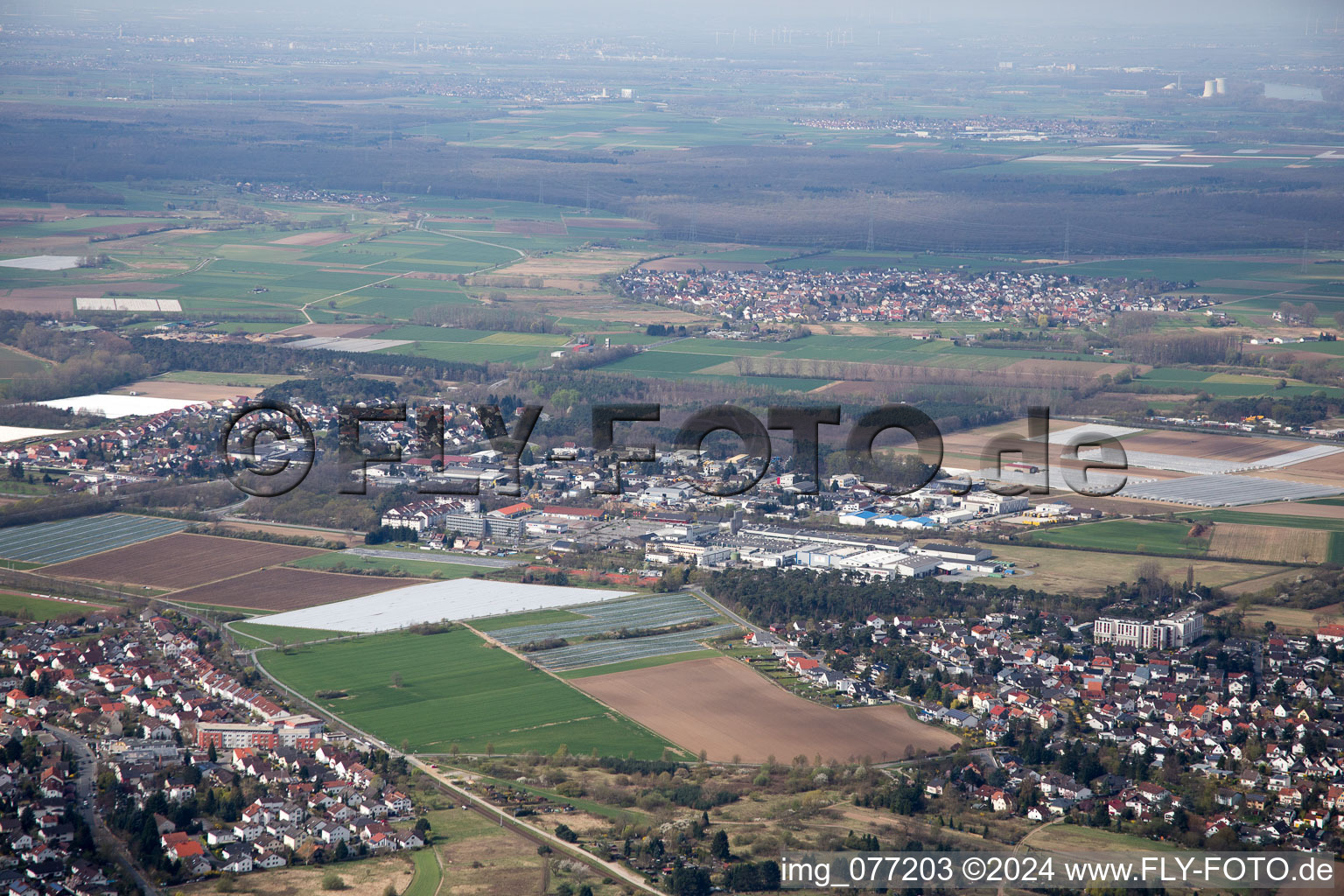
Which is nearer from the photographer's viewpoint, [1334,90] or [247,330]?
[247,330]

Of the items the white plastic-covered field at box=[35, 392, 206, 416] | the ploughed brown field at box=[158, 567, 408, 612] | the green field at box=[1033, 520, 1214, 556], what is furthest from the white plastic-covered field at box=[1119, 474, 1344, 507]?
the white plastic-covered field at box=[35, 392, 206, 416]

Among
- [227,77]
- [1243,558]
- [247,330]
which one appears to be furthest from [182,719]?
[227,77]

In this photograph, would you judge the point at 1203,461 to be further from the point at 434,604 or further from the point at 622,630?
the point at 434,604

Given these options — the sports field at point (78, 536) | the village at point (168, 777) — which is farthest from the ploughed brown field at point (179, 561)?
the village at point (168, 777)

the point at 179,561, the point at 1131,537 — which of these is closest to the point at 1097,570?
the point at 1131,537

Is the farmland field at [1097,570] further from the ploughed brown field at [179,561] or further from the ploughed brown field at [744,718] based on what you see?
the ploughed brown field at [179,561]

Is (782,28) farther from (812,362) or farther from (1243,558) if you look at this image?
(1243,558)
